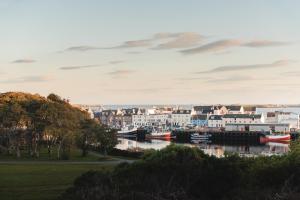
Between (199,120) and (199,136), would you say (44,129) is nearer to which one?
(199,136)

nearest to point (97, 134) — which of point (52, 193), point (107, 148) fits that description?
point (107, 148)

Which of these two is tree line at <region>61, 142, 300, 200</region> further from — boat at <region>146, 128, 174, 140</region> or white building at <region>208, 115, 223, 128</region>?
white building at <region>208, 115, 223, 128</region>

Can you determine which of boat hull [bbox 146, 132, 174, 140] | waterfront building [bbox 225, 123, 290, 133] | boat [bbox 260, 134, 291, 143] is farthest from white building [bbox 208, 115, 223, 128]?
boat [bbox 260, 134, 291, 143]

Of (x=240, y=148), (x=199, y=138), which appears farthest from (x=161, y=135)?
(x=240, y=148)

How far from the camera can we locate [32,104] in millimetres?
54875

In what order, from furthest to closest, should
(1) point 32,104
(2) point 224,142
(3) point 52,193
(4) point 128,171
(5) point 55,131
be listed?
(2) point 224,142
(1) point 32,104
(5) point 55,131
(3) point 52,193
(4) point 128,171

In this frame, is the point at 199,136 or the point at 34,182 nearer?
the point at 34,182

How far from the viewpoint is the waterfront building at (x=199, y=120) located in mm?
179900

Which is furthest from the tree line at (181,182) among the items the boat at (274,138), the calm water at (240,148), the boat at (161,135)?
the boat at (161,135)

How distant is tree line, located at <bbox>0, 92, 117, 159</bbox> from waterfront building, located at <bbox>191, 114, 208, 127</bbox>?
4907 inches

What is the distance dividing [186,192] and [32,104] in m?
40.2

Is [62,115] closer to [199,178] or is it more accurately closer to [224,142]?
[199,178]

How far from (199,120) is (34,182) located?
158 metres

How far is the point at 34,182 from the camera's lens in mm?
27562
